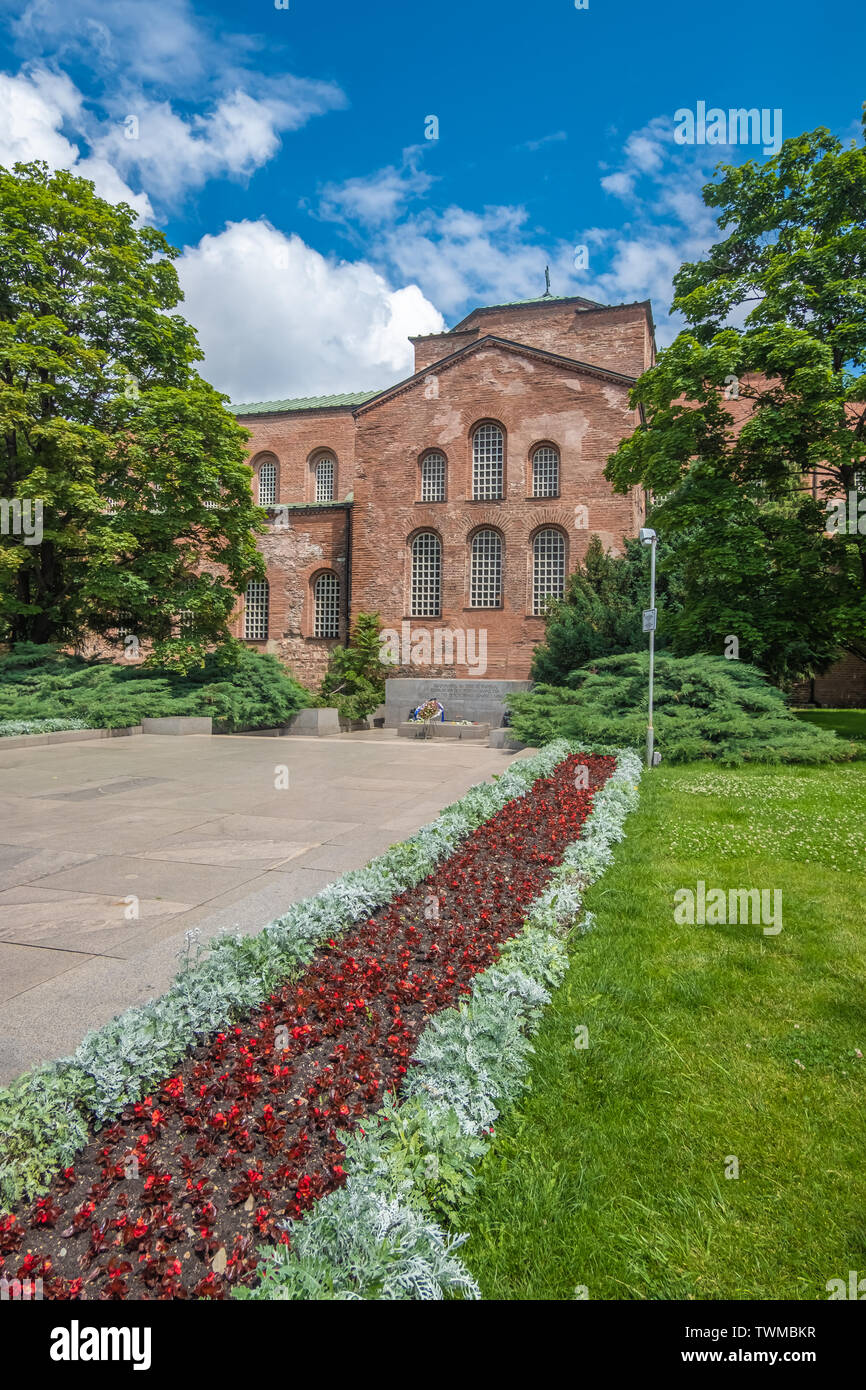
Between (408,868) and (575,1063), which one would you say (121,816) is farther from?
(575,1063)

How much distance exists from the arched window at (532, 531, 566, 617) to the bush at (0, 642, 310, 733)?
1003cm

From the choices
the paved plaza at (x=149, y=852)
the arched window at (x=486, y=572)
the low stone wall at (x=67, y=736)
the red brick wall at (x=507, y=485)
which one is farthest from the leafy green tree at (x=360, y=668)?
the paved plaza at (x=149, y=852)

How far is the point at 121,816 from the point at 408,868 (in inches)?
181

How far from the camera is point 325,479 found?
135 ft

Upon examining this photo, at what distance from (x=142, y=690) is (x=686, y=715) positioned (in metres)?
14.2

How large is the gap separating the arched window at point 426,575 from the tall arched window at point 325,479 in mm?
13727

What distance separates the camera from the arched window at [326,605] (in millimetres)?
32094

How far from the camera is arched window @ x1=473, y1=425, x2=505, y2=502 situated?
2838 centimetres

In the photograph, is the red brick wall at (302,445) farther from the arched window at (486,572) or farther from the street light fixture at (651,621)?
the street light fixture at (651,621)

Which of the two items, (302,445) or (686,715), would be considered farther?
(302,445)

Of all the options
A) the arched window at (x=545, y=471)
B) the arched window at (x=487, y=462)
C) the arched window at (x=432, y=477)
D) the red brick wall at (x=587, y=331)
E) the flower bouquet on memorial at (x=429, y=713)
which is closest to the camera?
the flower bouquet on memorial at (x=429, y=713)

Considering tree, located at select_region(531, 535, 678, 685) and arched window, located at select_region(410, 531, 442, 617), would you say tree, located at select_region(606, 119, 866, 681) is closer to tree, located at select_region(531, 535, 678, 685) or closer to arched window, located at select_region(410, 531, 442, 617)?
tree, located at select_region(531, 535, 678, 685)

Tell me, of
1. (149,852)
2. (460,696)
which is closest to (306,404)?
(460,696)

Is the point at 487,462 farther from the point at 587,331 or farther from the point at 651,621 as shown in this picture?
the point at 651,621
